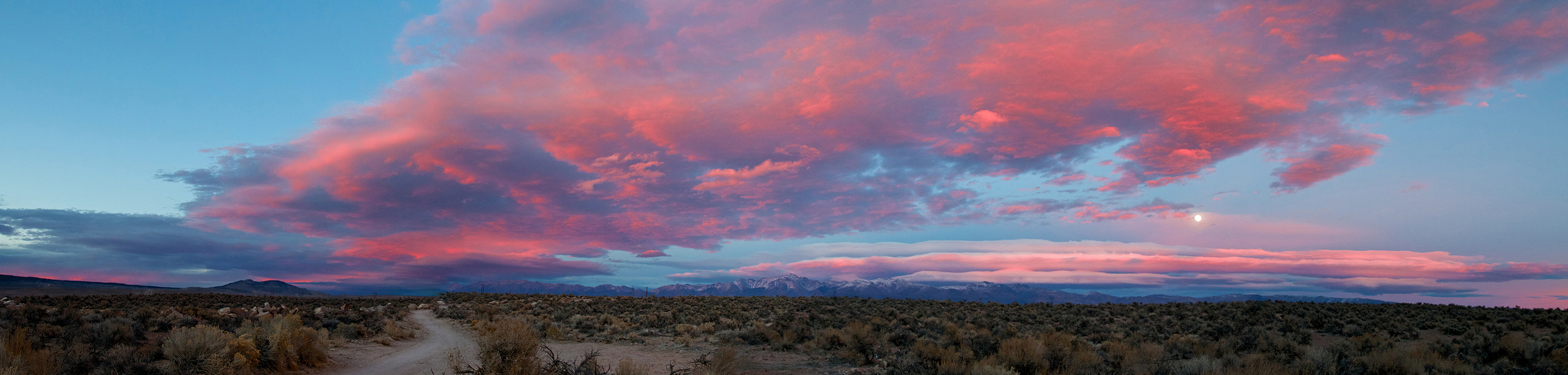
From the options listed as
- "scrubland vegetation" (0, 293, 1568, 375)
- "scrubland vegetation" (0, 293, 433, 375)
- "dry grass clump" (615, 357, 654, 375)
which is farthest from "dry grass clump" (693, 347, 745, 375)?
"scrubland vegetation" (0, 293, 433, 375)

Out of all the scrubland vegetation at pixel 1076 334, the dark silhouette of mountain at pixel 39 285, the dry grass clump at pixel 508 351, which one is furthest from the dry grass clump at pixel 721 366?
the dark silhouette of mountain at pixel 39 285

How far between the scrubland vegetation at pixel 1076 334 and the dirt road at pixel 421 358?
83.0 inches

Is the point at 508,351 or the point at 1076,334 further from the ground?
the point at 508,351

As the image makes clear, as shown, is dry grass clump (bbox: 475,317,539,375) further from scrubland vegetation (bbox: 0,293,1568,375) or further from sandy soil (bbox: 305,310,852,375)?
sandy soil (bbox: 305,310,852,375)

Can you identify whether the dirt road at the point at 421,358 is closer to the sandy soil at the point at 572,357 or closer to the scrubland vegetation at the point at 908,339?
the sandy soil at the point at 572,357

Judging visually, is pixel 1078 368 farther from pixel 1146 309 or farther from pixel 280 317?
pixel 1146 309

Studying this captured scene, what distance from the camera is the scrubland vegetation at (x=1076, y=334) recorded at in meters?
12.9

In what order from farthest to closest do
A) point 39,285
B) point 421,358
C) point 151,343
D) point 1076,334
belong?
point 39,285
point 1076,334
point 421,358
point 151,343

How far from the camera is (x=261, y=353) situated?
51.3 ft

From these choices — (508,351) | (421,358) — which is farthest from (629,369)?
(421,358)

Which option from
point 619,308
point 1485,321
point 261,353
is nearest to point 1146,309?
point 1485,321

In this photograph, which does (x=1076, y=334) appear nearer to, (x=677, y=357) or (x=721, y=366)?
(x=677, y=357)

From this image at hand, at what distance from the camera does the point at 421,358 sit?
21.1 meters

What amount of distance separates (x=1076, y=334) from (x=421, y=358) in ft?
86.6
